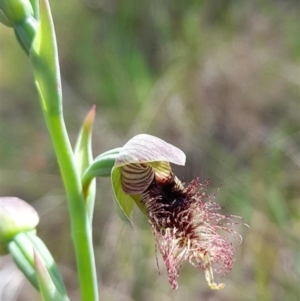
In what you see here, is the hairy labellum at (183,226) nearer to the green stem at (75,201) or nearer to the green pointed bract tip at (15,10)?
the green stem at (75,201)

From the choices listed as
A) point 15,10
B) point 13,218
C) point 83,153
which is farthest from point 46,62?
point 13,218

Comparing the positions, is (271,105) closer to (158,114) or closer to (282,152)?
(282,152)

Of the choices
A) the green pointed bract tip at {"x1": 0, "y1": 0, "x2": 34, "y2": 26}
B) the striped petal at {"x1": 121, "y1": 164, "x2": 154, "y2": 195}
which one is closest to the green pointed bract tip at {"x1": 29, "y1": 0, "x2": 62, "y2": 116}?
the green pointed bract tip at {"x1": 0, "y1": 0, "x2": 34, "y2": 26}

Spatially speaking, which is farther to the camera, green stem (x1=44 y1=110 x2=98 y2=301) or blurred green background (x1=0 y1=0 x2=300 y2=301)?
blurred green background (x1=0 y1=0 x2=300 y2=301)

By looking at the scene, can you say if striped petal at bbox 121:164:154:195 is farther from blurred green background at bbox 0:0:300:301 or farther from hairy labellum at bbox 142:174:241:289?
blurred green background at bbox 0:0:300:301

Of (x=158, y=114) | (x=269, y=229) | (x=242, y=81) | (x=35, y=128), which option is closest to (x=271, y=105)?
(x=242, y=81)

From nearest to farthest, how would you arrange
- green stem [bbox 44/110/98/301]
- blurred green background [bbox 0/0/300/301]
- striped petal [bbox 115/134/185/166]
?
striped petal [bbox 115/134/185/166], green stem [bbox 44/110/98/301], blurred green background [bbox 0/0/300/301]
